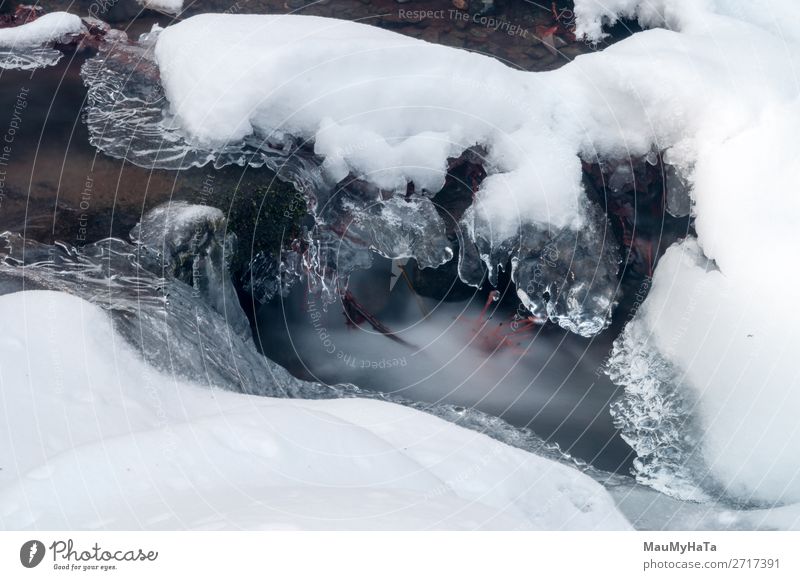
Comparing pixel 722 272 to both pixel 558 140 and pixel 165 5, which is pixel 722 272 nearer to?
pixel 558 140

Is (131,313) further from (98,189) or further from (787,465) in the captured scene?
(787,465)

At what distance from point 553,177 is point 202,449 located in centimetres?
290

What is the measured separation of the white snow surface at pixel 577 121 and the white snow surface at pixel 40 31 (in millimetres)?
751

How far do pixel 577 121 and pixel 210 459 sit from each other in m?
3.31

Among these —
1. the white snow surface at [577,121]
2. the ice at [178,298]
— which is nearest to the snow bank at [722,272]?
the white snow surface at [577,121]

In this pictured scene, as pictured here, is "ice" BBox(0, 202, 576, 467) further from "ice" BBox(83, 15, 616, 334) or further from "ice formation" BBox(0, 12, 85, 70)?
"ice formation" BBox(0, 12, 85, 70)

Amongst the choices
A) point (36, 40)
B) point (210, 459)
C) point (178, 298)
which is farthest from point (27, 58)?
point (210, 459)

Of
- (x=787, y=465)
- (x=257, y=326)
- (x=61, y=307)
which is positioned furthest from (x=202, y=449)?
(x=787, y=465)

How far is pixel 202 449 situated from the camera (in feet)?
11.2

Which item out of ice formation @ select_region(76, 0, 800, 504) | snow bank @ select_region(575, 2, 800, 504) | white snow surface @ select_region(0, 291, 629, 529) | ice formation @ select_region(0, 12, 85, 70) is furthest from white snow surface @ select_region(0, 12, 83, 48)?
snow bank @ select_region(575, 2, 800, 504)
